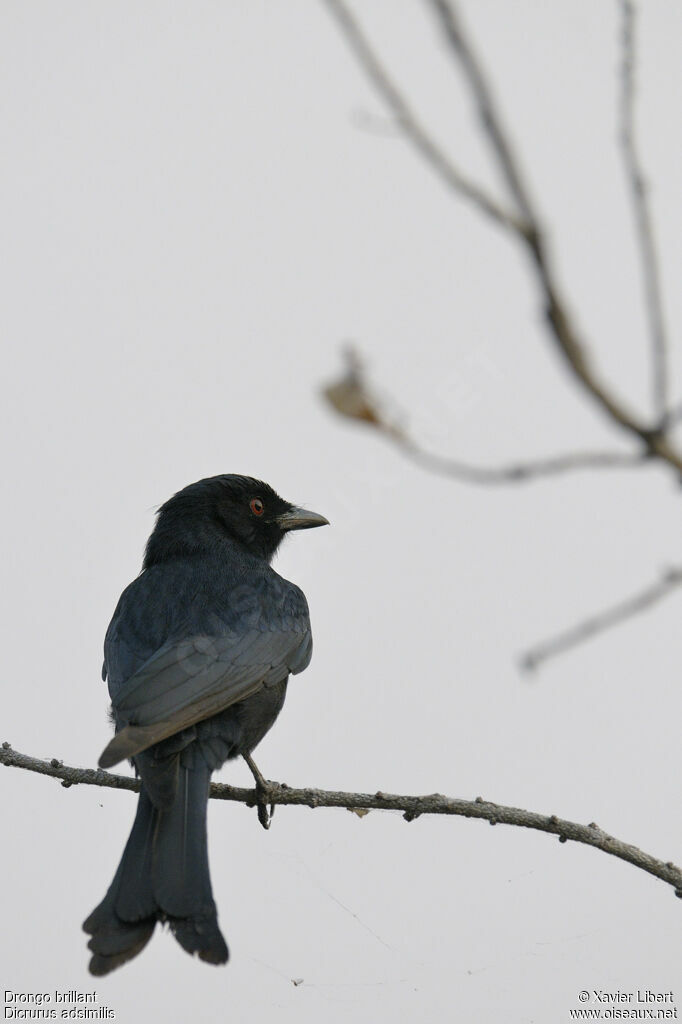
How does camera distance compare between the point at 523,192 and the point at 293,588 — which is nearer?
the point at 523,192

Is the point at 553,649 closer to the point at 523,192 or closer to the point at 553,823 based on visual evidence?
the point at 523,192

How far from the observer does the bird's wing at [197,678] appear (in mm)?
4426

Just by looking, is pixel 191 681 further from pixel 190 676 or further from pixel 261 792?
pixel 261 792

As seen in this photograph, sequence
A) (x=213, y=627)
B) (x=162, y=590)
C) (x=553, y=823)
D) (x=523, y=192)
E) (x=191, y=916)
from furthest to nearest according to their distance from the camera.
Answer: (x=162, y=590) → (x=213, y=627) → (x=191, y=916) → (x=553, y=823) → (x=523, y=192)

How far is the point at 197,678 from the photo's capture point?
486 centimetres

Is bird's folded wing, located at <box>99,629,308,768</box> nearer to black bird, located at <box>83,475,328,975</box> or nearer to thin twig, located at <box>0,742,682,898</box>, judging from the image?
black bird, located at <box>83,475,328,975</box>

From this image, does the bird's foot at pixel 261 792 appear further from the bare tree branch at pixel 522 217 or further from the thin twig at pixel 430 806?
the bare tree branch at pixel 522 217

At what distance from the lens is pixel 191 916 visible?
421 centimetres

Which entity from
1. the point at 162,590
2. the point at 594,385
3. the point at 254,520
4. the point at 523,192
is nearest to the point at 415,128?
the point at 523,192

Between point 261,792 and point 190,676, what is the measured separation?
77 cm

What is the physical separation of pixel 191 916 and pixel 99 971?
39 centimetres

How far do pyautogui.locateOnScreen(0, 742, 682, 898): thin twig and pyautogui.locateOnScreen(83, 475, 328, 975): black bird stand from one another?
286mm

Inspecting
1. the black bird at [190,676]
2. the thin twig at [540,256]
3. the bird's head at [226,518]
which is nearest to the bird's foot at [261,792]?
the black bird at [190,676]

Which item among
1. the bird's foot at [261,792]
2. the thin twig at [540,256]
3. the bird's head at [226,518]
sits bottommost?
the thin twig at [540,256]
